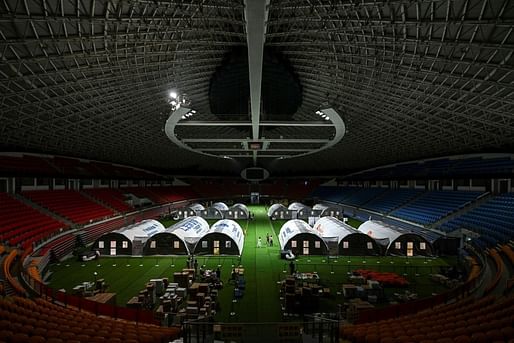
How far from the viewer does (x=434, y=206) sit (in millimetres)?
43406

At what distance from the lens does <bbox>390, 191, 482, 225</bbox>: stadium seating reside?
39.8 metres

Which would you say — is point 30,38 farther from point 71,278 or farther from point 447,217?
point 447,217

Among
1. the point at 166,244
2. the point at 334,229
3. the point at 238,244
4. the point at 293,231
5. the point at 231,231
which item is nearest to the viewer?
the point at 166,244

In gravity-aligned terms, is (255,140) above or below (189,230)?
above

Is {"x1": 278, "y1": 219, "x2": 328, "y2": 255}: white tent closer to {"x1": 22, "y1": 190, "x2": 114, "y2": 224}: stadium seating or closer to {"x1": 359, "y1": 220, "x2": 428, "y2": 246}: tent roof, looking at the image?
{"x1": 359, "y1": 220, "x2": 428, "y2": 246}: tent roof

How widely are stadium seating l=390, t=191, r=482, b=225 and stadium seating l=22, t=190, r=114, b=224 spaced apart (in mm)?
37627

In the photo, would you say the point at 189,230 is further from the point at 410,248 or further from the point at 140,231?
the point at 410,248

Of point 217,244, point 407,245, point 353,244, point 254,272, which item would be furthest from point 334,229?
point 254,272

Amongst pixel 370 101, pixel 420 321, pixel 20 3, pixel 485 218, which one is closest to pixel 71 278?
pixel 20 3

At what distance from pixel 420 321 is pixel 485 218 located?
80.3 ft

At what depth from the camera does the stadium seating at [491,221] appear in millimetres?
27516

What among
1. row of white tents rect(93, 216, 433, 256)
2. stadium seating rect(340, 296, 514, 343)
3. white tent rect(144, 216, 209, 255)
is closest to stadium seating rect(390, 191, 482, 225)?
row of white tents rect(93, 216, 433, 256)

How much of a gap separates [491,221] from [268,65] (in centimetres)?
2426

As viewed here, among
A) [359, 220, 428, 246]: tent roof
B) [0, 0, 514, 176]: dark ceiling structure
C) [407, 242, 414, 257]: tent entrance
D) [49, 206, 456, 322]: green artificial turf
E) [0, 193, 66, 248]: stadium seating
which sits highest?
[0, 0, 514, 176]: dark ceiling structure
